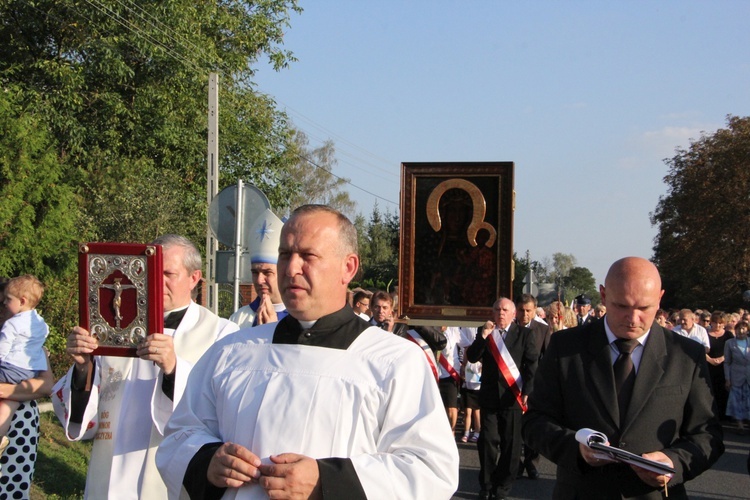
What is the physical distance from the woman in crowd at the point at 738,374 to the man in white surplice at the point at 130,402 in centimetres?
1259

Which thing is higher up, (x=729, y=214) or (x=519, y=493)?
(x=729, y=214)

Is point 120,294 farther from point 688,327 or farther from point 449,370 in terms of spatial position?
point 688,327

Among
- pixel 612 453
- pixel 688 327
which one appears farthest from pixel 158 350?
pixel 688 327

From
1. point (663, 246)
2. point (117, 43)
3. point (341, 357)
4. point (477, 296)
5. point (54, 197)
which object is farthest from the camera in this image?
point (663, 246)

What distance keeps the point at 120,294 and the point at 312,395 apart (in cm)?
147

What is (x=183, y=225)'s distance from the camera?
25.0 m

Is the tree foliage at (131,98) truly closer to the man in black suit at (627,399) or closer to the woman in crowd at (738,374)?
the woman in crowd at (738,374)

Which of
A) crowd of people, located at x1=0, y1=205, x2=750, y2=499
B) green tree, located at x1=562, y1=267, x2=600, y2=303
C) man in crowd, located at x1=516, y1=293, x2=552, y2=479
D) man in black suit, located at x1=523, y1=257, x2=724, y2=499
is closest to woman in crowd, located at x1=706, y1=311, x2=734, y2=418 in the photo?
man in crowd, located at x1=516, y1=293, x2=552, y2=479

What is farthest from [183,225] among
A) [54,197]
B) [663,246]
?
[663,246]

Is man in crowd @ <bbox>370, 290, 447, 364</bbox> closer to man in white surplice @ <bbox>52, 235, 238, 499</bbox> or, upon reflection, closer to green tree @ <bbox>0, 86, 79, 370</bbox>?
man in white surplice @ <bbox>52, 235, 238, 499</bbox>

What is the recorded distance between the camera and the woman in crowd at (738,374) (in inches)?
596

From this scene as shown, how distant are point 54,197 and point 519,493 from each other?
39.7 ft

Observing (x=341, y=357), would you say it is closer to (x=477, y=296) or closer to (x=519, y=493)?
(x=477, y=296)

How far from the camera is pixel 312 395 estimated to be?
292 cm
